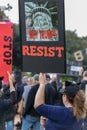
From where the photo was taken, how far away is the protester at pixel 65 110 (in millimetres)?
7121

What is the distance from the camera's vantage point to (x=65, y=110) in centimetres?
719

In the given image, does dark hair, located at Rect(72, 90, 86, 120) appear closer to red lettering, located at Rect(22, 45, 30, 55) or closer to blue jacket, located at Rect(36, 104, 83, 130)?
blue jacket, located at Rect(36, 104, 83, 130)

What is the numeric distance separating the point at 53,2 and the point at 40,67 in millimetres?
845

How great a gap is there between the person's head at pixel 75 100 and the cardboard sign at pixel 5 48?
11.6ft

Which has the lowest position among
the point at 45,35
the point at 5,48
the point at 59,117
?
the point at 59,117

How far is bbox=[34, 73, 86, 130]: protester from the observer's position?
7121 millimetres

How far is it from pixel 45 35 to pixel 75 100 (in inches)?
46.5

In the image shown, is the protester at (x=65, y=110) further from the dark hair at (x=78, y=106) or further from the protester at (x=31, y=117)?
the protester at (x=31, y=117)

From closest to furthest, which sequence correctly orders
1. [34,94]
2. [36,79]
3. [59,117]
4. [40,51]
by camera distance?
1. [59,117]
2. [40,51]
3. [34,94]
4. [36,79]

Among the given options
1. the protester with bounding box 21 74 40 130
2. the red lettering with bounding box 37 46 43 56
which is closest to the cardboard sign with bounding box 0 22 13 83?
the protester with bounding box 21 74 40 130

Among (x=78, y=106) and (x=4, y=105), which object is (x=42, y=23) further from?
(x=4, y=105)

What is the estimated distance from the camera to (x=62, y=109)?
282 inches

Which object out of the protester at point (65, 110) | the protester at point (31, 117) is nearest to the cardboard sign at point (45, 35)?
the protester at point (65, 110)

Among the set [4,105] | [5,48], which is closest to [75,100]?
[4,105]
